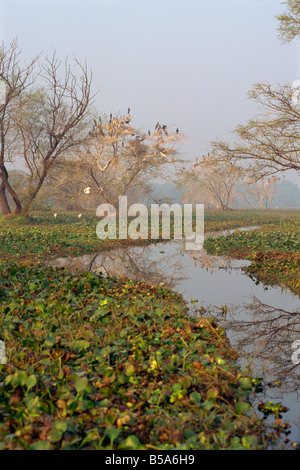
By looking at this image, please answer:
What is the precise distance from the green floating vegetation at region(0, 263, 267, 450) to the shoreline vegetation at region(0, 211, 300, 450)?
13mm

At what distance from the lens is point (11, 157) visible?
29000 mm

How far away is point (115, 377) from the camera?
14.6 ft

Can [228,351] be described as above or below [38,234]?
below

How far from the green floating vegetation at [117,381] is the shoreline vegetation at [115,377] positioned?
0.01 meters

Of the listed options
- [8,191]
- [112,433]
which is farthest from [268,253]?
[8,191]

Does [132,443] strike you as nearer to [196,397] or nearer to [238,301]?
[196,397]

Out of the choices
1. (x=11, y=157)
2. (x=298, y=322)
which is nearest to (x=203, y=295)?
(x=298, y=322)

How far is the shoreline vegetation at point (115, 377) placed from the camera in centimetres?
355

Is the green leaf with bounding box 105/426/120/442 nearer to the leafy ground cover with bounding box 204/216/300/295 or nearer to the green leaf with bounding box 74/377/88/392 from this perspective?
the green leaf with bounding box 74/377/88/392

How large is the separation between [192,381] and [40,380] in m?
1.72

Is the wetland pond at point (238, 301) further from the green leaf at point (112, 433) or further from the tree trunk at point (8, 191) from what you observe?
the tree trunk at point (8, 191)

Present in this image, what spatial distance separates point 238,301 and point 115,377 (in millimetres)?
5340

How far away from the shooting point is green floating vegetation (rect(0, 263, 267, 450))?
3.53 m
